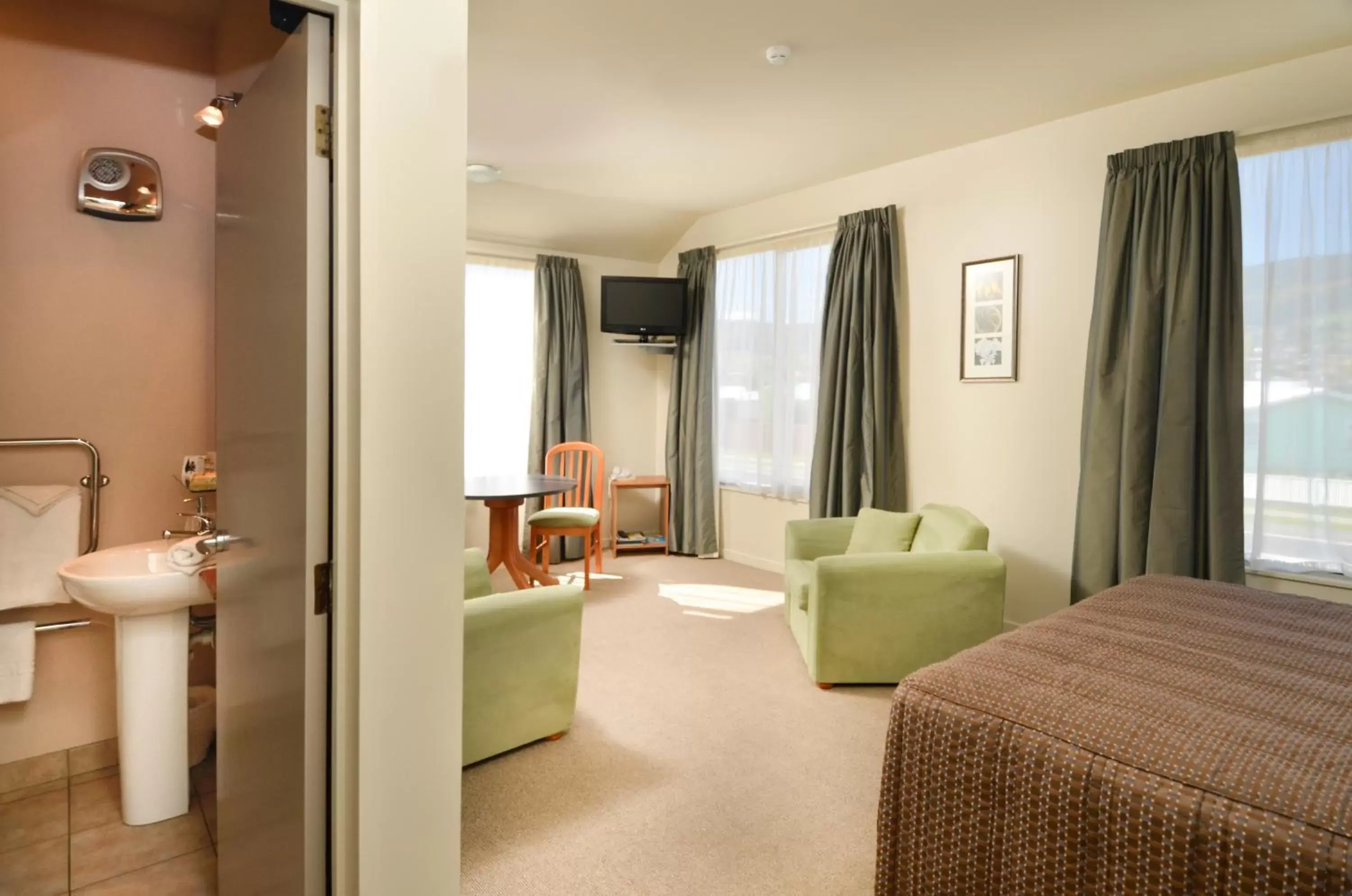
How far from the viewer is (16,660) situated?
220cm

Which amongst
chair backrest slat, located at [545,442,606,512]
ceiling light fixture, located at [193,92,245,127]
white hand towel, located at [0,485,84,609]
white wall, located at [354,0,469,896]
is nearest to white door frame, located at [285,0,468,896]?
white wall, located at [354,0,469,896]

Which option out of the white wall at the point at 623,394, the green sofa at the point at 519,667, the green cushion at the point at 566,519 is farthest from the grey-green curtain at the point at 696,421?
the green sofa at the point at 519,667

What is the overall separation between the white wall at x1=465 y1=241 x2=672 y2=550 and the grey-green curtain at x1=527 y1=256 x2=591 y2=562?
191mm

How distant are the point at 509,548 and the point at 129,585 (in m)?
2.61

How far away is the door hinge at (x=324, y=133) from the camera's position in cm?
128

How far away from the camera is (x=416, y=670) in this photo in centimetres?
139

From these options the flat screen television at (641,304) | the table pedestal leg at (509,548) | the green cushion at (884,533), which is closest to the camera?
the green cushion at (884,533)

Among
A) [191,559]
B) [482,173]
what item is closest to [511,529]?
[482,173]

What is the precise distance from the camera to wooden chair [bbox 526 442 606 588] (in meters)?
5.07

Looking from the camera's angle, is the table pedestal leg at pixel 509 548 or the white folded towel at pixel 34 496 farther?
the table pedestal leg at pixel 509 548

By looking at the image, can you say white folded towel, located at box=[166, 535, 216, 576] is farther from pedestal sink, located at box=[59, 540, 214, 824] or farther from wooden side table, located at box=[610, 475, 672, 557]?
wooden side table, located at box=[610, 475, 672, 557]

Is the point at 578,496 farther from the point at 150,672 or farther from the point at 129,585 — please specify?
the point at 129,585

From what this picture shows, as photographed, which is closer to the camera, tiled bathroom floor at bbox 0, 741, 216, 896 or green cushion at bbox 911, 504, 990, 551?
tiled bathroom floor at bbox 0, 741, 216, 896

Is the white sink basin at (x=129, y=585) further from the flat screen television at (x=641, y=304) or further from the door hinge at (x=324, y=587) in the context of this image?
the flat screen television at (x=641, y=304)
